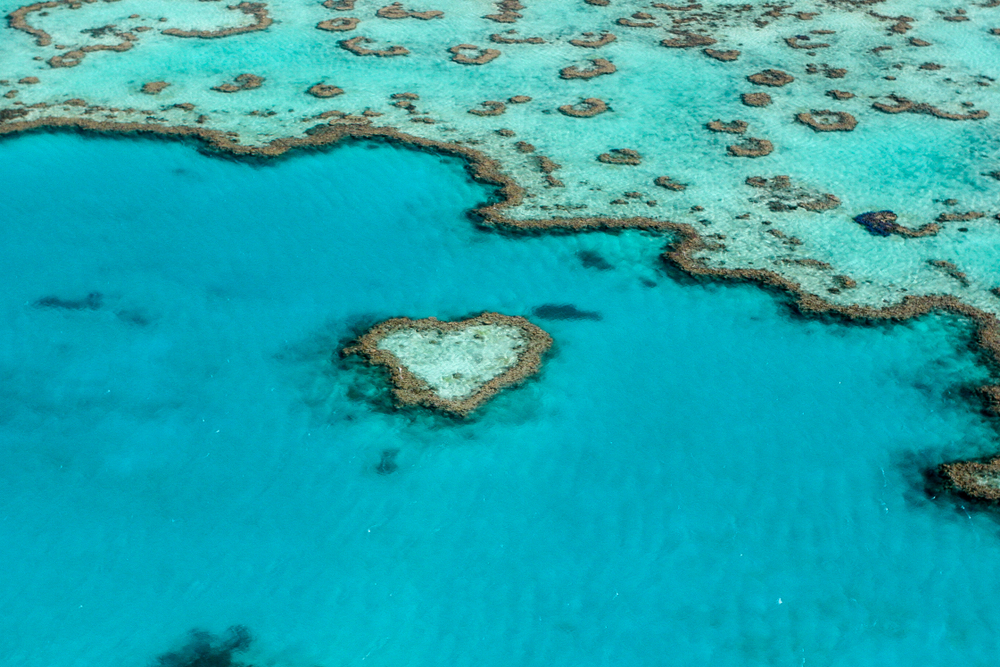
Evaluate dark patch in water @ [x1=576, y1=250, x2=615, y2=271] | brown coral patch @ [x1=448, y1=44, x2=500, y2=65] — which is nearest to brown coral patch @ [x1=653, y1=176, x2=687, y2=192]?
dark patch in water @ [x1=576, y1=250, x2=615, y2=271]

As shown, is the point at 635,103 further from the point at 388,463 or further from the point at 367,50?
the point at 388,463

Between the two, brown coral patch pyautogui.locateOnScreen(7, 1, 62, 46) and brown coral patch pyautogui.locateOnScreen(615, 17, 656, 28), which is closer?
brown coral patch pyautogui.locateOnScreen(7, 1, 62, 46)

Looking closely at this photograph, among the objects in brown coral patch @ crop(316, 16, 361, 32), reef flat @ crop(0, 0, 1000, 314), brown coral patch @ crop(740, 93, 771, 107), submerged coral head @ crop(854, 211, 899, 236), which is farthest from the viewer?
brown coral patch @ crop(316, 16, 361, 32)

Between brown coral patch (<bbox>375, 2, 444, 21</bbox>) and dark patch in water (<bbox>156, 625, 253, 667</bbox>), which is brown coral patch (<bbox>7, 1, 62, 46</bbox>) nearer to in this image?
brown coral patch (<bbox>375, 2, 444, 21</bbox>)

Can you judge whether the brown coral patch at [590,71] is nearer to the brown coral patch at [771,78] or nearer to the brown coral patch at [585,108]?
the brown coral patch at [585,108]

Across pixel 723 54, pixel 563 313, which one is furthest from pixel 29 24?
pixel 723 54

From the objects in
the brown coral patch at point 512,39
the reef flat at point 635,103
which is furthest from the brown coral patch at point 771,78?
the brown coral patch at point 512,39

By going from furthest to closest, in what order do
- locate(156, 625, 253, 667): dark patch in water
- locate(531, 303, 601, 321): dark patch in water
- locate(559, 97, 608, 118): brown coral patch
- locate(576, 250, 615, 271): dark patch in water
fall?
locate(559, 97, 608, 118): brown coral patch < locate(576, 250, 615, 271): dark patch in water < locate(531, 303, 601, 321): dark patch in water < locate(156, 625, 253, 667): dark patch in water
